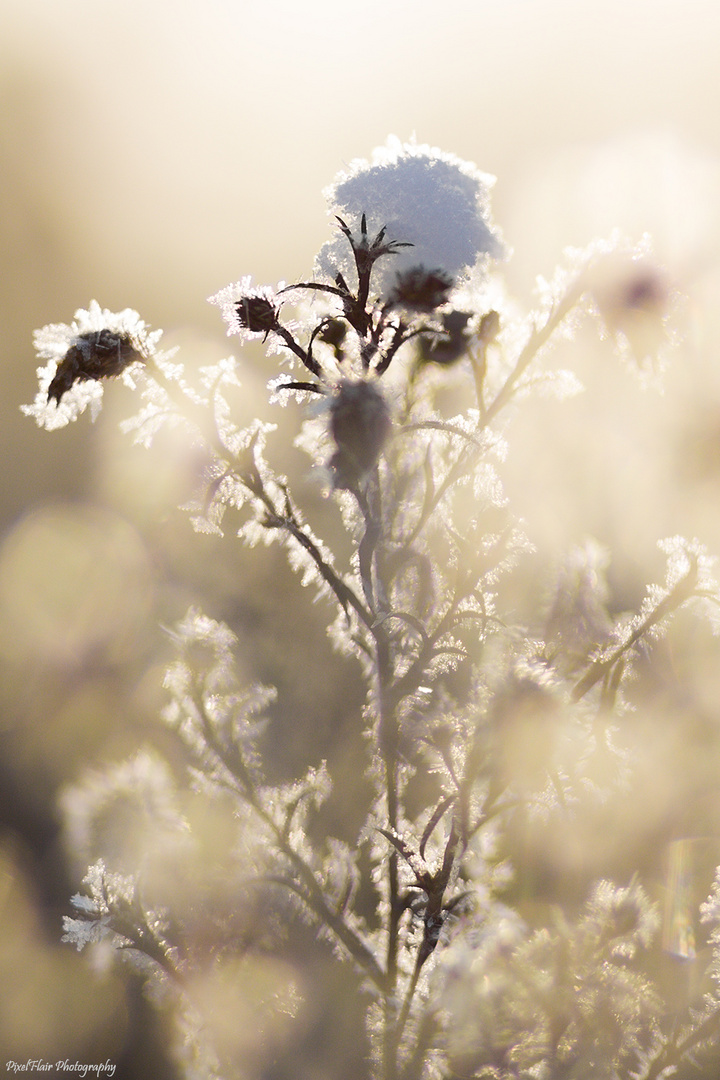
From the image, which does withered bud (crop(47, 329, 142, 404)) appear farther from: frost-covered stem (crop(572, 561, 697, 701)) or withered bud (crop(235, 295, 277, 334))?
frost-covered stem (crop(572, 561, 697, 701))

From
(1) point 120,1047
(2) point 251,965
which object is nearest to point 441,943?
(2) point 251,965

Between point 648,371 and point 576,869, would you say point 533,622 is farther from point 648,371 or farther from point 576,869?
point 576,869

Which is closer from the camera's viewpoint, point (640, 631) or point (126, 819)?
point (640, 631)

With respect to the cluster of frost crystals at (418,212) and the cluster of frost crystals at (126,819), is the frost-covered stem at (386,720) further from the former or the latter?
the cluster of frost crystals at (126,819)

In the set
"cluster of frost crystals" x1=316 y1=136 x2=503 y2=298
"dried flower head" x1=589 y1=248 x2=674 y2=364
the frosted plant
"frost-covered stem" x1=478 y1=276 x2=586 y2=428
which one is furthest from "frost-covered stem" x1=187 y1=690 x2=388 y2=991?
"dried flower head" x1=589 y1=248 x2=674 y2=364

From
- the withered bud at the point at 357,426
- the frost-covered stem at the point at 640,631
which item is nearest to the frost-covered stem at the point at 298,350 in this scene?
the withered bud at the point at 357,426

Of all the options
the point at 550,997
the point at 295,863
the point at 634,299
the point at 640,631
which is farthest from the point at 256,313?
the point at 550,997

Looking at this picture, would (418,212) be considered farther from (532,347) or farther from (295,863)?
(295,863)
